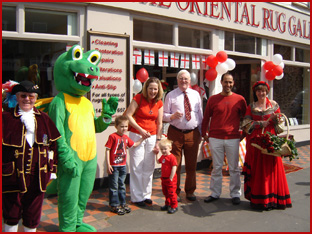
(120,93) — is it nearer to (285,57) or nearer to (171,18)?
(171,18)

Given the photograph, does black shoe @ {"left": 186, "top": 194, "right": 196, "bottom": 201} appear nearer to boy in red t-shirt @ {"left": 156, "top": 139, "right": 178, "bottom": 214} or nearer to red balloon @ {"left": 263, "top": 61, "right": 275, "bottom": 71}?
boy in red t-shirt @ {"left": 156, "top": 139, "right": 178, "bottom": 214}

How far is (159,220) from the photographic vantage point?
423 centimetres

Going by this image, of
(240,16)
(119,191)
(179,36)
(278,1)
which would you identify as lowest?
(119,191)

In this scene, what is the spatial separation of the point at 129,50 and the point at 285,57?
582 cm

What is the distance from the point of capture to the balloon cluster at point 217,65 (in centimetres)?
666

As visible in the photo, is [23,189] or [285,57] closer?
[23,189]

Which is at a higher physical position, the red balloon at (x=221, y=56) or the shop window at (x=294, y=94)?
the red balloon at (x=221, y=56)

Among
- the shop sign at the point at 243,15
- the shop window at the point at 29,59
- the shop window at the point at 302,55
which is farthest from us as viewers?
the shop window at the point at 302,55

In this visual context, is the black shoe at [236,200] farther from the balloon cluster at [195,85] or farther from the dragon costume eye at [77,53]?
the dragon costume eye at [77,53]

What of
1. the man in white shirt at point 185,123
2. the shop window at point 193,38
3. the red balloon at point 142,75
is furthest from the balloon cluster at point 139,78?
the shop window at point 193,38

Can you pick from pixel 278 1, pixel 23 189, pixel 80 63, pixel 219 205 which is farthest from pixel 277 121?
pixel 278 1

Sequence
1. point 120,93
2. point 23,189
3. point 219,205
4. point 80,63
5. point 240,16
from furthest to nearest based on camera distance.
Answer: point 240,16
point 120,93
point 219,205
point 80,63
point 23,189

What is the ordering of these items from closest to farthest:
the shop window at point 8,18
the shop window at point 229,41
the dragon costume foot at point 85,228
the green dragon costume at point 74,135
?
the green dragon costume at point 74,135
the dragon costume foot at point 85,228
the shop window at point 8,18
the shop window at point 229,41

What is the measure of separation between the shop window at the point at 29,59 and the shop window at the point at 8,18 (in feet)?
0.76
